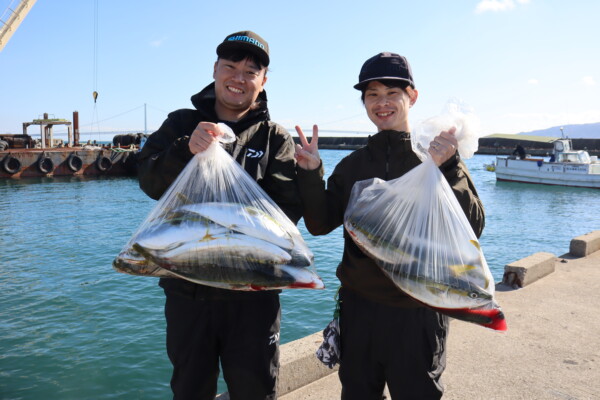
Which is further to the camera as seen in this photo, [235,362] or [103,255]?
[103,255]

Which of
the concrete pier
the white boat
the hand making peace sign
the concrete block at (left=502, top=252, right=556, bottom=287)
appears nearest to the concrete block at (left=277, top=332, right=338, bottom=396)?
the concrete pier

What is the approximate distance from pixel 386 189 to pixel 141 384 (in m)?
4.59

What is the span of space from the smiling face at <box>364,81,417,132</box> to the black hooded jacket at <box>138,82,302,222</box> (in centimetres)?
52

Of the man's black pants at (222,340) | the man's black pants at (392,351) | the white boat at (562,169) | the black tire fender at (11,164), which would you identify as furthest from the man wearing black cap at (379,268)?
the white boat at (562,169)

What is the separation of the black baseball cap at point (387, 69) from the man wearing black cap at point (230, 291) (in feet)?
1.89

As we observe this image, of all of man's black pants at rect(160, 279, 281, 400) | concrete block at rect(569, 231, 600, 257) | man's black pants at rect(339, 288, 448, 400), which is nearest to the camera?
man's black pants at rect(339, 288, 448, 400)

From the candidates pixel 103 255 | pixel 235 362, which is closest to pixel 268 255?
pixel 235 362

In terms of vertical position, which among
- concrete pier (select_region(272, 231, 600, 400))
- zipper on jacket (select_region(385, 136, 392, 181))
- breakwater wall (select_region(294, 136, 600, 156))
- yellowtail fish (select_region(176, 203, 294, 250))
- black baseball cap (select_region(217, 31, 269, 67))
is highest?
breakwater wall (select_region(294, 136, 600, 156))

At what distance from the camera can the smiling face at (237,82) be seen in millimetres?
2506

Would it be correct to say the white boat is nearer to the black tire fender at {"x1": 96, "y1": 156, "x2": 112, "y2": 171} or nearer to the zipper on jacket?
the black tire fender at {"x1": 96, "y1": 156, "x2": 112, "y2": 171}

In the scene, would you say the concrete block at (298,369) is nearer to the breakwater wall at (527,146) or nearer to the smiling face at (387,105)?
the smiling face at (387,105)

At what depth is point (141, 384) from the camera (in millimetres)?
5469

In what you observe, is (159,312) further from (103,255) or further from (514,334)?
(514,334)

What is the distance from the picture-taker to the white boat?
29578 mm
